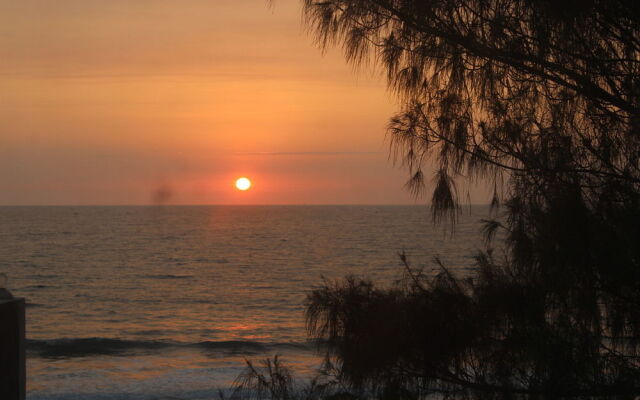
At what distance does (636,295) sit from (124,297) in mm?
28240

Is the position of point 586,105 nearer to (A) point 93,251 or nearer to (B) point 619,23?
(B) point 619,23

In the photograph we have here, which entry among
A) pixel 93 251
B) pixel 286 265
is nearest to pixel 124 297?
pixel 286 265

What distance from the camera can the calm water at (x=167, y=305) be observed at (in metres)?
15.5

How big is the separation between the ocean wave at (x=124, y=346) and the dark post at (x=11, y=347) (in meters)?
13.9

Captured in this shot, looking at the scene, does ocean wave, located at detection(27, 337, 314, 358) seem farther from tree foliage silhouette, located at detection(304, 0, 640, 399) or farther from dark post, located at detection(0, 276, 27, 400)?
tree foliage silhouette, located at detection(304, 0, 640, 399)

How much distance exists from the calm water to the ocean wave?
0.11 ft

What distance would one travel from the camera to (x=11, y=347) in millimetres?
4398

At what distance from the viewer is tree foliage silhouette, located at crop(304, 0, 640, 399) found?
3654mm

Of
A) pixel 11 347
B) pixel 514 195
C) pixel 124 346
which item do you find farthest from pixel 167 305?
pixel 514 195

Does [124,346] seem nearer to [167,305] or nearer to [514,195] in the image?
[167,305]

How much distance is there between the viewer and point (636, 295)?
369cm

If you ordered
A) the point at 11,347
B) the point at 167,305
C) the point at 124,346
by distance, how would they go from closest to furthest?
the point at 11,347
the point at 124,346
the point at 167,305

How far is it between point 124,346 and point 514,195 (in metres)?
17.1

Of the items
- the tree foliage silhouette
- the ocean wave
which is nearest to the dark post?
the tree foliage silhouette
